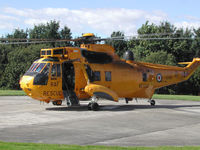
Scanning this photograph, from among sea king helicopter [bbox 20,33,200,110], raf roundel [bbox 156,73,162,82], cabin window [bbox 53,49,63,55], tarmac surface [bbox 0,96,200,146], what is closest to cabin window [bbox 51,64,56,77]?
sea king helicopter [bbox 20,33,200,110]

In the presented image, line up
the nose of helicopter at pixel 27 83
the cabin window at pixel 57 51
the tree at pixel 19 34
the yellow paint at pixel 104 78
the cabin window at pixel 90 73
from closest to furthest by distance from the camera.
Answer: the nose of helicopter at pixel 27 83 → the yellow paint at pixel 104 78 → the cabin window at pixel 57 51 → the cabin window at pixel 90 73 → the tree at pixel 19 34

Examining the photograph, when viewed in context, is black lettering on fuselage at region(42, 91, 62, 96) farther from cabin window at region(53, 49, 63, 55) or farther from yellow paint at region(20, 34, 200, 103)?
cabin window at region(53, 49, 63, 55)

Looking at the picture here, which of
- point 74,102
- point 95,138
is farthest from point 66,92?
point 95,138

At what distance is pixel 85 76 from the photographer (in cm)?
2042

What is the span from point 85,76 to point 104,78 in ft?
5.42

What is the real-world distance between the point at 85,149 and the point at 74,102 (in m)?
11.0

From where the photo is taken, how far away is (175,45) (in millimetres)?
70188

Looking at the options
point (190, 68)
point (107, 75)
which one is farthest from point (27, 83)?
point (190, 68)

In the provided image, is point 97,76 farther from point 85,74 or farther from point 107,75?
point 85,74

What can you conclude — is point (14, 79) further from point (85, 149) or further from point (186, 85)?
point (85, 149)

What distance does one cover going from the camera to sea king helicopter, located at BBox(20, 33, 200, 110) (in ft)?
62.4

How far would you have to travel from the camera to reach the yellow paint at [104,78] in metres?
19.2

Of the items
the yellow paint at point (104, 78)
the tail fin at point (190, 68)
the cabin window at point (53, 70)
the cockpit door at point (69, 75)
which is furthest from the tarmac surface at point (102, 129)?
the tail fin at point (190, 68)

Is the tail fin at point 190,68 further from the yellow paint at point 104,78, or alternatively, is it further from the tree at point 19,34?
the tree at point 19,34
